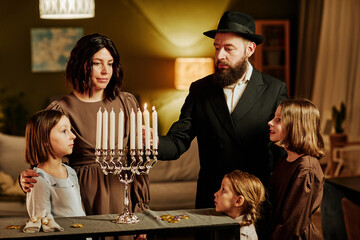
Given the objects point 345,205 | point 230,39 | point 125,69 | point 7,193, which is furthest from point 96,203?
point 125,69

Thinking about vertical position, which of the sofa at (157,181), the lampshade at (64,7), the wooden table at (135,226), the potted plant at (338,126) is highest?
the lampshade at (64,7)

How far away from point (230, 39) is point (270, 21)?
546 cm

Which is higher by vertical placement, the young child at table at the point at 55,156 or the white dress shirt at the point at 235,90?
the white dress shirt at the point at 235,90

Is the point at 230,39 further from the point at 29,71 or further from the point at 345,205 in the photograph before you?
the point at 29,71

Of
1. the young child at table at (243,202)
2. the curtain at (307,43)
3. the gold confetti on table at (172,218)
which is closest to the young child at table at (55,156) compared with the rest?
the gold confetti on table at (172,218)

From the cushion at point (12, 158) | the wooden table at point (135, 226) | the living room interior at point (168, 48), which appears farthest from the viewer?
the living room interior at point (168, 48)

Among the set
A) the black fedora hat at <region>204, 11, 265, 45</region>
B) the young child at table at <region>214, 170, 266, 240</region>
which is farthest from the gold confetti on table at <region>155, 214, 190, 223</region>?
the black fedora hat at <region>204, 11, 265, 45</region>

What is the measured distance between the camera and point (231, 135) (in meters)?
2.72

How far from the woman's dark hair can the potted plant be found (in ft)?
15.7

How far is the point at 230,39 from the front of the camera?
2.69 meters

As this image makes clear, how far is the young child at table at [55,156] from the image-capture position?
2.33m

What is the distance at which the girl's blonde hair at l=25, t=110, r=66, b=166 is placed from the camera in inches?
94.0

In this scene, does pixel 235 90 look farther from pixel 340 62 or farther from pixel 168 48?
pixel 168 48

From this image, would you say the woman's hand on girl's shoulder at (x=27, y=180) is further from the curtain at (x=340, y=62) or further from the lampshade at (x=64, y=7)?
the curtain at (x=340, y=62)
